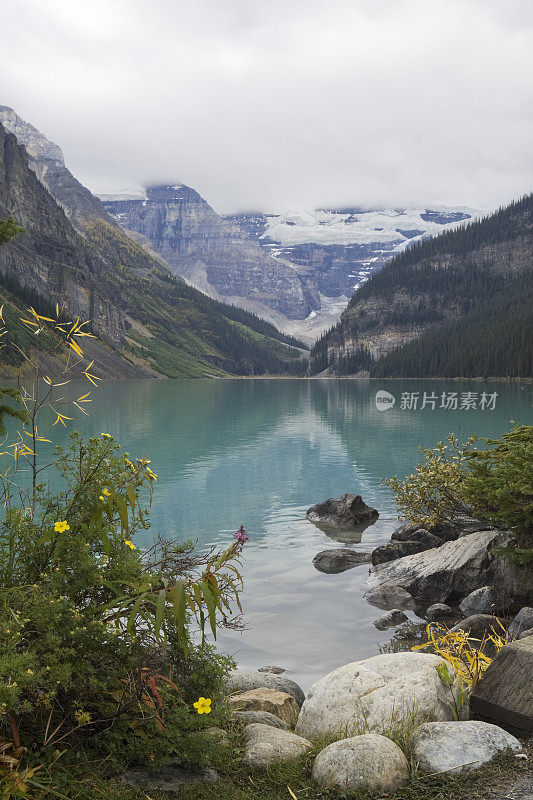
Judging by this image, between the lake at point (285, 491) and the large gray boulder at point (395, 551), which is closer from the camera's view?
the lake at point (285, 491)

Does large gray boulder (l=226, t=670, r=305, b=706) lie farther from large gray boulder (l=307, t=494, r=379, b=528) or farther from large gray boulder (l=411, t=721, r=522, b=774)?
large gray boulder (l=307, t=494, r=379, b=528)

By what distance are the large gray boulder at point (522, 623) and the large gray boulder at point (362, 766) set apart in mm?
6894

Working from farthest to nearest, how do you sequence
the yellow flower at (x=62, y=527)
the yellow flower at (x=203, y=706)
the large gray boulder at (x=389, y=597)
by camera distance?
the large gray boulder at (x=389, y=597) → the yellow flower at (x=62, y=527) → the yellow flower at (x=203, y=706)

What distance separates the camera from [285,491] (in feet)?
113

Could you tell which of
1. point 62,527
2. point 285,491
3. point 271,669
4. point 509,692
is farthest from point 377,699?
point 285,491

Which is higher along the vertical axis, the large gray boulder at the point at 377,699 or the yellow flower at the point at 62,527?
the yellow flower at the point at 62,527

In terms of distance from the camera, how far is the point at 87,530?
534 cm

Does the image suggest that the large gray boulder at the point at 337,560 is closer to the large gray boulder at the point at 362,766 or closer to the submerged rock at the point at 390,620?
the submerged rock at the point at 390,620

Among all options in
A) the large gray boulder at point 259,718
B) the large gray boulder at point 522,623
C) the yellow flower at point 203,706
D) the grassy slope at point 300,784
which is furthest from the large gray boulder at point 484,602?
the yellow flower at point 203,706

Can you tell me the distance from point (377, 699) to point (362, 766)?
1.90 meters

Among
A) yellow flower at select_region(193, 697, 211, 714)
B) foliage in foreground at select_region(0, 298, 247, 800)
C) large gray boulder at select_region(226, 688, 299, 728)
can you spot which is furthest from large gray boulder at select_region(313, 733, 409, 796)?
large gray boulder at select_region(226, 688, 299, 728)

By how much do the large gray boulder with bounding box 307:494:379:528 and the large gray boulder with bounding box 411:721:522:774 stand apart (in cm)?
1949

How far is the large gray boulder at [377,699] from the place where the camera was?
6.86 m

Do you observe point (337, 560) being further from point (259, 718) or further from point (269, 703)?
point (259, 718)
